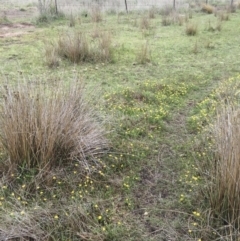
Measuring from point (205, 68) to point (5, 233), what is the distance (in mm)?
5229

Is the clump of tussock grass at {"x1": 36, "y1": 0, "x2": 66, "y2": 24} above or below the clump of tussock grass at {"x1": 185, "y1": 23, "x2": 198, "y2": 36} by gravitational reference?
above

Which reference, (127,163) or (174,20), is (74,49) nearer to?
(127,163)

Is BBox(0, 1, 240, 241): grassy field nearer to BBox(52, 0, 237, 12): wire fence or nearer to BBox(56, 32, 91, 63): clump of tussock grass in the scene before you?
BBox(56, 32, 91, 63): clump of tussock grass

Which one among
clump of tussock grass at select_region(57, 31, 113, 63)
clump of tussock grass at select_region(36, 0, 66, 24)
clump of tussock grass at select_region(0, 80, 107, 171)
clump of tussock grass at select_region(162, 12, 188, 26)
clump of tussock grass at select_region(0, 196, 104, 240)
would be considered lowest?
clump of tussock grass at select_region(0, 196, 104, 240)

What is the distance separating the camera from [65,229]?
2.41 m

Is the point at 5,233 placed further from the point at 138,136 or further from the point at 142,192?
the point at 138,136

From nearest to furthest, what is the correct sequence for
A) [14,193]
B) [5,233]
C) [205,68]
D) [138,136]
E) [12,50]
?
[5,233] < [14,193] < [138,136] < [205,68] < [12,50]

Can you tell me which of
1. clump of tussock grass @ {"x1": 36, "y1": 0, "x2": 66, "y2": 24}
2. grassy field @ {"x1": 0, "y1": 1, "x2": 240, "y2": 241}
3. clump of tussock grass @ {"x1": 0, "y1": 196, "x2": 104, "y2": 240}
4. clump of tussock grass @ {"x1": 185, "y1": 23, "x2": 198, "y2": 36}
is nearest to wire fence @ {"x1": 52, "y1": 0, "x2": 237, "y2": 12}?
clump of tussock grass @ {"x1": 36, "y1": 0, "x2": 66, "y2": 24}

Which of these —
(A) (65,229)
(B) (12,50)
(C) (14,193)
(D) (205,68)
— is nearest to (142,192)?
(A) (65,229)

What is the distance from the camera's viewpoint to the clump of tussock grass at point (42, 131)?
2.85 metres

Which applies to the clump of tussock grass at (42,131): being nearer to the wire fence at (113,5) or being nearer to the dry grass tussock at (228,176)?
the dry grass tussock at (228,176)

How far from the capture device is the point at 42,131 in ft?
9.44

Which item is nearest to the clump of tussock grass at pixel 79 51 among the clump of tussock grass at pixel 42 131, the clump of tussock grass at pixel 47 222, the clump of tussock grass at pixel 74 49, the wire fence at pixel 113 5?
the clump of tussock grass at pixel 74 49

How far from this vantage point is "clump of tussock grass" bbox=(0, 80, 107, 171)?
2850mm
